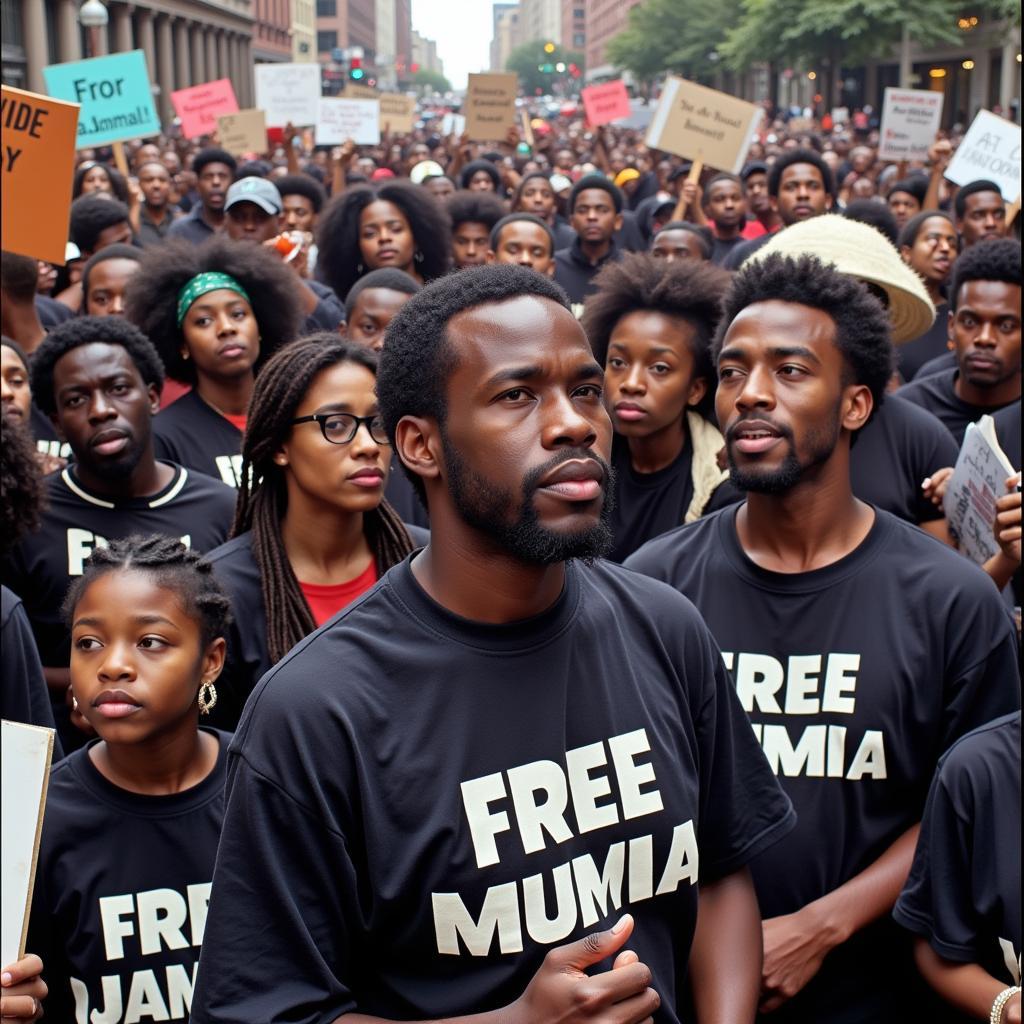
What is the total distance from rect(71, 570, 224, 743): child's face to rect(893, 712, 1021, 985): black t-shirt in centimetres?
164

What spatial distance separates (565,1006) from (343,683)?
0.57 m

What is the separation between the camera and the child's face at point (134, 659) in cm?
324

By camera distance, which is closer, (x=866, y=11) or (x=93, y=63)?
(x=93, y=63)

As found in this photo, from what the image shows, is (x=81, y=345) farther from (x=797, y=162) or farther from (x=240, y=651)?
(x=797, y=162)

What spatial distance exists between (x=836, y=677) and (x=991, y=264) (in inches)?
116

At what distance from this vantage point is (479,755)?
7.30 feet

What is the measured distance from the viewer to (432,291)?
2453 millimetres

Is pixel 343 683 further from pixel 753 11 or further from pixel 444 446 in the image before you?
pixel 753 11

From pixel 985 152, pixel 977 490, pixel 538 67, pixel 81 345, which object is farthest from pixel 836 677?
pixel 538 67

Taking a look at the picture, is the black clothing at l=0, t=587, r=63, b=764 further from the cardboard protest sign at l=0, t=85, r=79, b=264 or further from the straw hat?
the cardboard protest sign at l=0, t=85, r=79, b=264

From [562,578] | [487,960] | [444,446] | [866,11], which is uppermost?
[866,11]

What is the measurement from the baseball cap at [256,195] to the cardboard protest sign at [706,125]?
4019 mm

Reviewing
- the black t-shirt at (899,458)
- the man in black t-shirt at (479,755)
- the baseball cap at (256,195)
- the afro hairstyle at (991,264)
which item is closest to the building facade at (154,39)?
the baseball cap at (256,195)

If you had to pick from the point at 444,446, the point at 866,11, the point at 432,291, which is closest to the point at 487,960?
the point at 444,446
